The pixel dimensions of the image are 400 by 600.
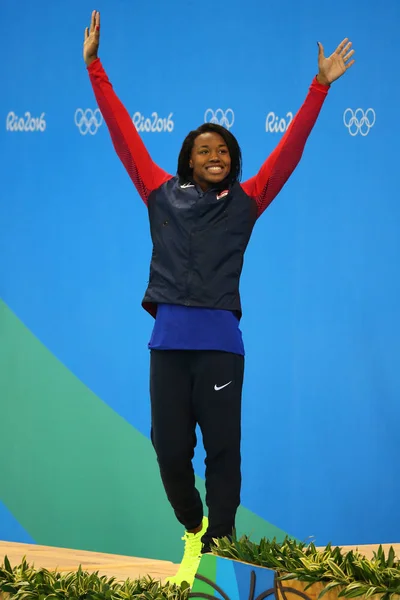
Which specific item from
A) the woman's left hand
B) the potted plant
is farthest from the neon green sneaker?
the woman's left hand

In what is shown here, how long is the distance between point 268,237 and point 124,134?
1180 mm

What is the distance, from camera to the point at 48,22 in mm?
3982

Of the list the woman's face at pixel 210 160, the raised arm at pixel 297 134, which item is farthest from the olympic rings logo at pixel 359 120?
the woman's face at pixel 210 160

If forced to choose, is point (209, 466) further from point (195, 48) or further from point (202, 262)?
point (195, 48)

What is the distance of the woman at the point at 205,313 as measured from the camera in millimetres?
2441

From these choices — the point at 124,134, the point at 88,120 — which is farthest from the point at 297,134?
the point at 88,120

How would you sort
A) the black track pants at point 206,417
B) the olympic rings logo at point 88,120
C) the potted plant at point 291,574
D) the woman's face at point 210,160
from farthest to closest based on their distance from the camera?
the olympic rings logo at point 88,120
the woman's face at point 210,160
the black track pants at point 206,417
the potted plant at point 291,574

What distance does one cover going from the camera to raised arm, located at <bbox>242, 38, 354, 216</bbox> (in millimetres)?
2500

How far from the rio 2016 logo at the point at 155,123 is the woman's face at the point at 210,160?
4.00 feet

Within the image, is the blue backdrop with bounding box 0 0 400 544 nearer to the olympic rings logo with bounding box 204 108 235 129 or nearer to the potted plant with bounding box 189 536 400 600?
the olympic rings logo with bounding box 204 108 235 129

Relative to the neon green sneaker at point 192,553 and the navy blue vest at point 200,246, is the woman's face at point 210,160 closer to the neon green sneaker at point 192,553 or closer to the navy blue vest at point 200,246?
the navy blue vest at point 200,246

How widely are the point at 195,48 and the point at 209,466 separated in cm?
200

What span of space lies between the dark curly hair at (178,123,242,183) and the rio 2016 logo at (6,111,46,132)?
1.51m

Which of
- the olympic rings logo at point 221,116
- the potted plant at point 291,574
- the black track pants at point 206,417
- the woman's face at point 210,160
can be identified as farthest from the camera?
the olympic rings logo at point 221,116
